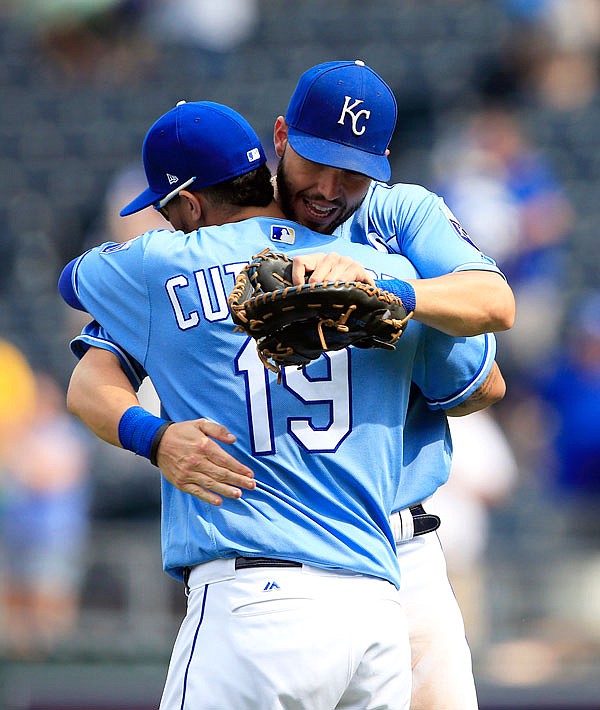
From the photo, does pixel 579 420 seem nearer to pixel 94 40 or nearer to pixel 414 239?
pixel 414 239

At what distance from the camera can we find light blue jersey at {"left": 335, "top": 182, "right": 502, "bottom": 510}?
3041 mm

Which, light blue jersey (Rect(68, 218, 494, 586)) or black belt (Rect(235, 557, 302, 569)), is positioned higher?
light blue jersey (Rect(68, 218, 494, 586))

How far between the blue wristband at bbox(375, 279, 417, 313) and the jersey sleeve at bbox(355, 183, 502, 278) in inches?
8.4

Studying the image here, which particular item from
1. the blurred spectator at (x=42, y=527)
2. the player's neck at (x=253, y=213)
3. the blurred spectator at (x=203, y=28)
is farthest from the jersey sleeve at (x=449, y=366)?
the blurred spectator at (x=203, y=28)

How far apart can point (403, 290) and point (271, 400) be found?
1.23 ft

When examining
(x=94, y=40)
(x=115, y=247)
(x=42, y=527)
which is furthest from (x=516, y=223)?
(x=115, y=247)

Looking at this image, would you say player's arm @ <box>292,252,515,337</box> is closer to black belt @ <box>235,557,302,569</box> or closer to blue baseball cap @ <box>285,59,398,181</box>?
blue baseball cap @ <box>285,59,398,181</box>

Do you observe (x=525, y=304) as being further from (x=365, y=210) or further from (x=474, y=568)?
(x=365, y=210)

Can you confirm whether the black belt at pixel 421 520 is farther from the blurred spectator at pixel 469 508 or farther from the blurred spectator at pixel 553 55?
the blurred spectator at pixel 553 55

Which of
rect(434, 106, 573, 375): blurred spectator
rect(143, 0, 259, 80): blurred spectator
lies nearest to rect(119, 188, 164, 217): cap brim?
rect(434, 106, 573, 375): blurred spectator

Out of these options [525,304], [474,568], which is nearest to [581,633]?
[474,568]

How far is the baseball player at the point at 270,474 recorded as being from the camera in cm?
279

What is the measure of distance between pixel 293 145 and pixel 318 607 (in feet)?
3.29

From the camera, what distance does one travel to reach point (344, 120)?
2932 mm
